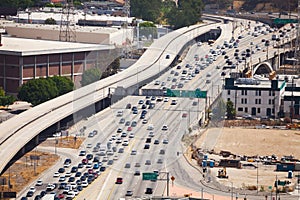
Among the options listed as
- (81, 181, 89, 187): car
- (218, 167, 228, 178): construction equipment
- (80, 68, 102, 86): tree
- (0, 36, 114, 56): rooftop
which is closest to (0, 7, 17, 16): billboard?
(0, 36, 114, 56): rooftop

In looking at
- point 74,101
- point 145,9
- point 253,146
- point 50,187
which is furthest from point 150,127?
point 145,9

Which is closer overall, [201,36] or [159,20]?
[201,36]

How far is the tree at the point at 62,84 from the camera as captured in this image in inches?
532

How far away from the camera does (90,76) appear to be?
45.3ft

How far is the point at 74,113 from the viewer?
11523 mm

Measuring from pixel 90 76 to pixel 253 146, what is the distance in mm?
3364

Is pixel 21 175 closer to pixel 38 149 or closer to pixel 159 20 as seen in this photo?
pixel 38 149

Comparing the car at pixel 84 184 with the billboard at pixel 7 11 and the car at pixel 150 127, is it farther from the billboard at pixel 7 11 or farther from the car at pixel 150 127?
the billboard at pixel 7 11

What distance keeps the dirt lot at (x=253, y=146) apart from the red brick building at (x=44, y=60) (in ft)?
10.8

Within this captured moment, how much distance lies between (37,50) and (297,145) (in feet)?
14.8

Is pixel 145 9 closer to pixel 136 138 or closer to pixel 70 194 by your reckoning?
pixel 136 138

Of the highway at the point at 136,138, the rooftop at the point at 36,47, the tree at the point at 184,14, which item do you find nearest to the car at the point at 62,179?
the highway at the point at 136,138

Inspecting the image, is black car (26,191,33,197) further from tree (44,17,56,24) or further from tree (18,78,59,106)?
tree (44,17,56,24)

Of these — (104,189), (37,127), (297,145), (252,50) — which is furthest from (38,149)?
(252,50)
